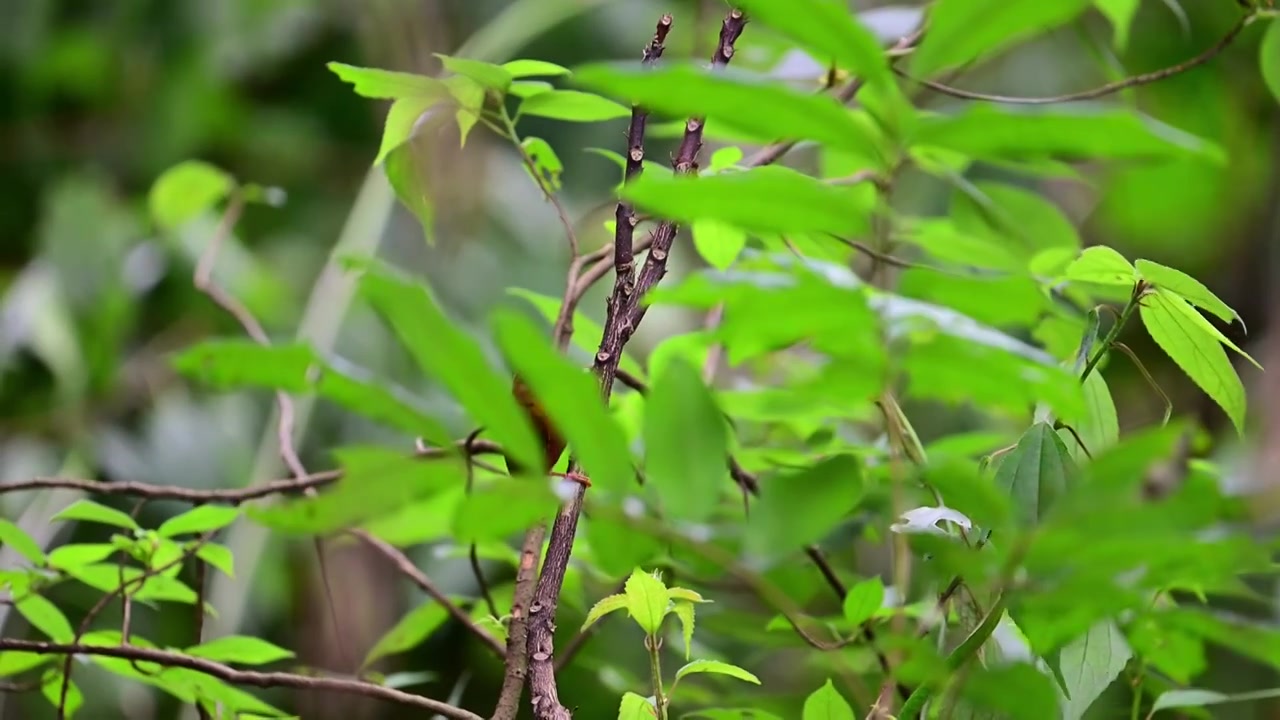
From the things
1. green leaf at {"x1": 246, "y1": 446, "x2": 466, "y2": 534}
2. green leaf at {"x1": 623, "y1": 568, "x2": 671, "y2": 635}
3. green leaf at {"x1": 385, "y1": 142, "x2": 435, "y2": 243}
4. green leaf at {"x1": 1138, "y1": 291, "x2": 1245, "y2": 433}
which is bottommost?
green leaf at {"x1": 623, "y1": 568, "x2": 671, "y2": 635}

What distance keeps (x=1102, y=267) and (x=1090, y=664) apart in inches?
4.5

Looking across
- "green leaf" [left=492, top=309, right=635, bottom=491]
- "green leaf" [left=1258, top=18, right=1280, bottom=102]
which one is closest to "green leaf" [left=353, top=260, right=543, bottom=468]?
"green leaf" [left=492, top=309, right=635, bottom=491]

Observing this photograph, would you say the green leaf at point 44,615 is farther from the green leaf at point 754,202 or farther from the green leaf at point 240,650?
the green leaf at point 754,202

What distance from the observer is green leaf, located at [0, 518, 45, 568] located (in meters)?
0.37

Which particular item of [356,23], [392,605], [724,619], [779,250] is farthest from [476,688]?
[356,23]

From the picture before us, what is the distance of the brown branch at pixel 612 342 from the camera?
1.03ft

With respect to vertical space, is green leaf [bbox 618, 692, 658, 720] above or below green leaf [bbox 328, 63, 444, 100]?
below

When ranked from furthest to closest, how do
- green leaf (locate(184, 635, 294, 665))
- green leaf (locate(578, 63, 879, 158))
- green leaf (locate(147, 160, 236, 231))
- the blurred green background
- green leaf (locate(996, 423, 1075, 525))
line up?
1. the blurred green background
2. green leaf (locate(147, 160, 236, 231))
3. green leaf (locate(184, 635, 294, 665))
4. green leaf (locate(996, 423, 1075, 525))
5. green leaf (locate(578, 63, 879, 158))

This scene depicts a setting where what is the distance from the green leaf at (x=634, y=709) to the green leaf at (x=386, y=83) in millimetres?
190

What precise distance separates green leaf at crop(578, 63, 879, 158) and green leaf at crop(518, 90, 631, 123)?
17 centimetres

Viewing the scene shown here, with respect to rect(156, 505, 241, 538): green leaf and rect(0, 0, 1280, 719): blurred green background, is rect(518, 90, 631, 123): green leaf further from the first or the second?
rect(0, 0, 1280, 719): blurred green background

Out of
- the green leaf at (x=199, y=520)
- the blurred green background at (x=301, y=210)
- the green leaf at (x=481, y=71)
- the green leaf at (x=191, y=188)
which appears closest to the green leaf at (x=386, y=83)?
the green leaf at (x=481, y=71)

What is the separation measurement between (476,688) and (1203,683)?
0.57m

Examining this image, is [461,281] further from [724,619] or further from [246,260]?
[724,619]
